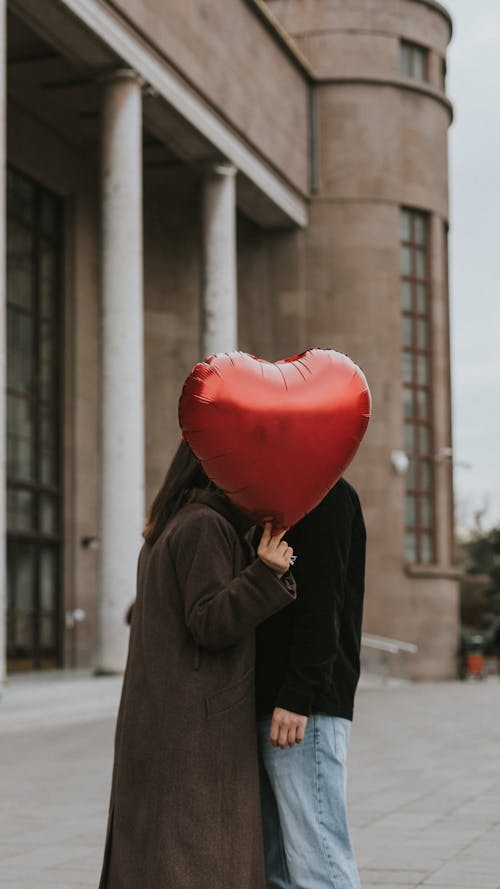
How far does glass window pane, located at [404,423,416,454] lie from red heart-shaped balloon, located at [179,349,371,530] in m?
31.4

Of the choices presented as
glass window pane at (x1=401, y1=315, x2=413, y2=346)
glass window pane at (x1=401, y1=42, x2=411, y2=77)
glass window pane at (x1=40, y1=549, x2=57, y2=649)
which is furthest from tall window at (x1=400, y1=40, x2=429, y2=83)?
glass window pane at (x1=40, y1=549, x2=57, y2=649)

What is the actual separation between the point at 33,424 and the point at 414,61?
13299 millimetres

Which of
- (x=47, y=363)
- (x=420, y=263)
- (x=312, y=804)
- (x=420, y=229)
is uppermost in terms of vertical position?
(x=420, y=229)

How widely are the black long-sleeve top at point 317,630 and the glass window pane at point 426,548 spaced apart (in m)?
31.2

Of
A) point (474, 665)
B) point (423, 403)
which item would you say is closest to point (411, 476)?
point (423, 403)

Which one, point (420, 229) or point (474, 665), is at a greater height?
point (420, 229)

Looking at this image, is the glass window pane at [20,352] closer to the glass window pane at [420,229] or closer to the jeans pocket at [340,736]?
the glass window pane at [420,229]

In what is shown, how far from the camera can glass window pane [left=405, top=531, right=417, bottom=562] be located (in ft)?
115

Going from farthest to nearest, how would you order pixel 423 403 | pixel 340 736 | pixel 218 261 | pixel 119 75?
pixel 423 403
pixel 218 261
pixel 119 75
pixel 340 736

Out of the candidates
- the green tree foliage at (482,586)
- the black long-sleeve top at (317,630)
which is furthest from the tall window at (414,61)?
the black long-sleeve top at (317,630)

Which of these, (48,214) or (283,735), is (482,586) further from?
(283,735)

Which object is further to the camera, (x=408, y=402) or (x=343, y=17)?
(x=408, y=402)

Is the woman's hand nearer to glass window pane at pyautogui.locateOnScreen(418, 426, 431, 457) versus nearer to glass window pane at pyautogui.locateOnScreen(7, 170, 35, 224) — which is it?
glass window pane at pyautogui.locateOnScreen(7, 170, 35, 224)

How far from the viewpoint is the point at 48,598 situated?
30766 mm
